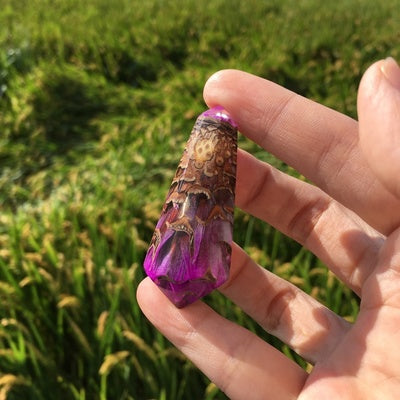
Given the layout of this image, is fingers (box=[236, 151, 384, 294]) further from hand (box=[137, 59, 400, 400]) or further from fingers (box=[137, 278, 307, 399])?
fingers (box=[137, 278, 307, 399])

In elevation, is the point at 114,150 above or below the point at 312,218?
below

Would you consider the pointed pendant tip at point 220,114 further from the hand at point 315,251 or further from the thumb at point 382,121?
the thumb at point 382,121

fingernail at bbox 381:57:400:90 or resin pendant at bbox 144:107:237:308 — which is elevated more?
fingernail at bbox 381:57:400:90

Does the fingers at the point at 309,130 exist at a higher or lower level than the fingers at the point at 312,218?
higher

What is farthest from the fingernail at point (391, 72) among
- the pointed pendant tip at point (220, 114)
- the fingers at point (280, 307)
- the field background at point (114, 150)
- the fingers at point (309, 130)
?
the field background at point (114, 150)

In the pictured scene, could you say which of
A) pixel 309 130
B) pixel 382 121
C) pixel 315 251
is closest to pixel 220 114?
pixel 309 130

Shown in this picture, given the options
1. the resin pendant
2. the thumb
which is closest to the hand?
the thumb

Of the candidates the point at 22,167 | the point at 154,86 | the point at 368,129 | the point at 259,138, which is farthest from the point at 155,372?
the point at 154,86

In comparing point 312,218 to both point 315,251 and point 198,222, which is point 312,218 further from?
point 198,222
